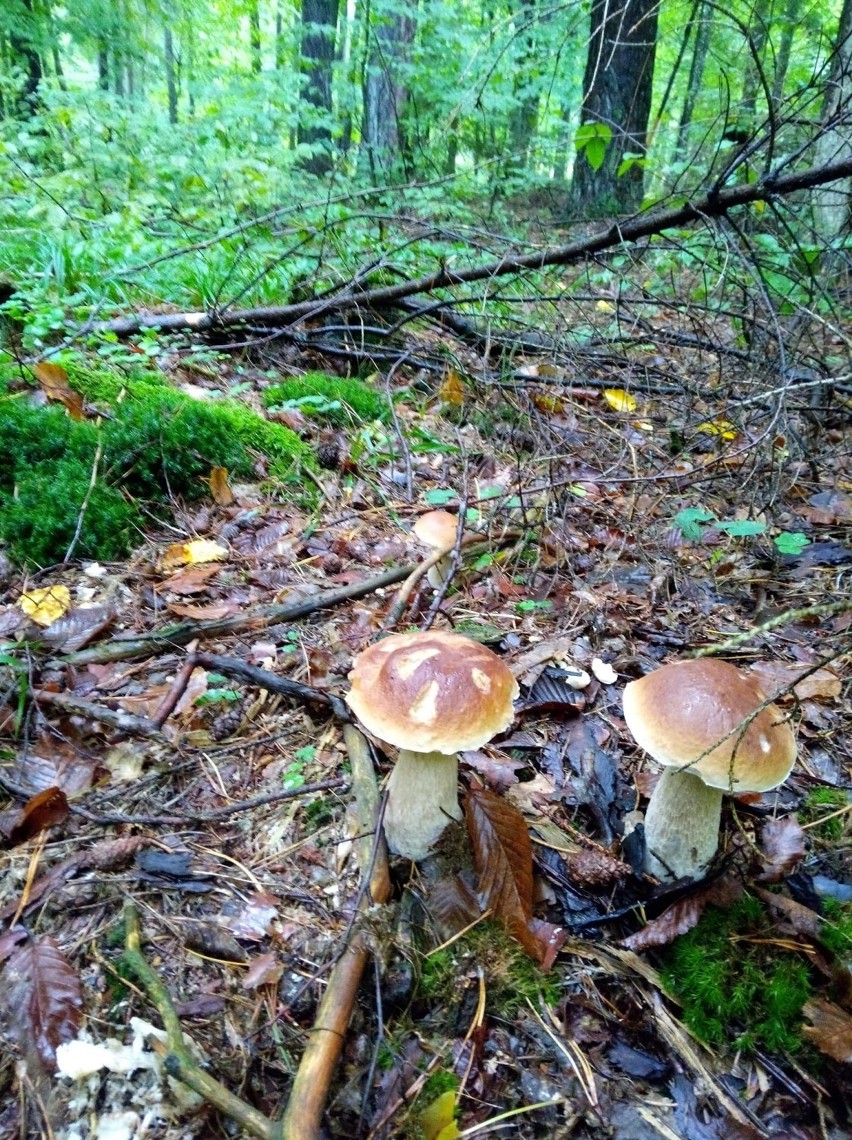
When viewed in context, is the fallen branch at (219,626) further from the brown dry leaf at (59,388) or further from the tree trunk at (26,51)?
the tree trunk at (26,51)

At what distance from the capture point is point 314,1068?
1.50 metres

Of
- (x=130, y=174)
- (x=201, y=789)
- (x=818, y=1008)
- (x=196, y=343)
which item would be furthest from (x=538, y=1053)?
(x=130, y=174)

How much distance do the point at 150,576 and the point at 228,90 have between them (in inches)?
398

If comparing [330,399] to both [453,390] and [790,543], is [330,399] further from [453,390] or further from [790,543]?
[790,543]

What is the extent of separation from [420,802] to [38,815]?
117 centimetres

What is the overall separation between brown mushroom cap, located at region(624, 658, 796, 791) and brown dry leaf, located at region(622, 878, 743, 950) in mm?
433

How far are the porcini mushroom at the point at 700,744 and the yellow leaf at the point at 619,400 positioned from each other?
3.34 m

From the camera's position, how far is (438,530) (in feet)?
10.4

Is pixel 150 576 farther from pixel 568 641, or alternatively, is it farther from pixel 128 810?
pixel 568 641

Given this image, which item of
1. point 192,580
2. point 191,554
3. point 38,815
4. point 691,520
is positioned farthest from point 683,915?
point 191,554

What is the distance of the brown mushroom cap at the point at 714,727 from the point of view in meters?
1.73

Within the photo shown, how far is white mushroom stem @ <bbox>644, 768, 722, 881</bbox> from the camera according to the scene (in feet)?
6.43

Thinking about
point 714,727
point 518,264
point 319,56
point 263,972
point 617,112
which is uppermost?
point 319,56

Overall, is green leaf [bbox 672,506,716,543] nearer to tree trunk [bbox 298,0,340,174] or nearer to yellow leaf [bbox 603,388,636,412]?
yellow leaf [bbox 603,388,636,412]
